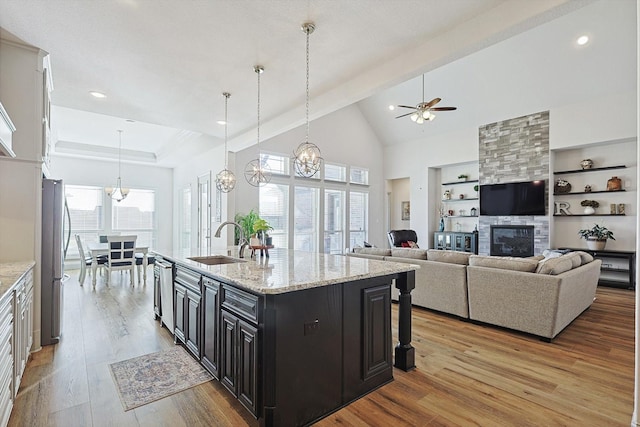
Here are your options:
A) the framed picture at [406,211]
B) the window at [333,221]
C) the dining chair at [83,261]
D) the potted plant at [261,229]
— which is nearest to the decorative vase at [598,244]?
the framed picture at [406,211]

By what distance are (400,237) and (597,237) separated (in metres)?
3.83

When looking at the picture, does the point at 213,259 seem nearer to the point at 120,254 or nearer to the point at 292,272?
the point at 292,272

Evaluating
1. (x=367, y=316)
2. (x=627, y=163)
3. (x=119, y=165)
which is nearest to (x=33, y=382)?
(x=367, y=316)

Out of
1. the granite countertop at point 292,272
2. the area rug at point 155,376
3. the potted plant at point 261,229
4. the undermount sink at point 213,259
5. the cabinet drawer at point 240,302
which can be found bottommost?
the area rug at point 155,376

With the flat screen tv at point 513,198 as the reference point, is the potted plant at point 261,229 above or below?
below

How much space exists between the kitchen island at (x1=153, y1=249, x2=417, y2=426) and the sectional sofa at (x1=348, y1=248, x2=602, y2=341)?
151cm

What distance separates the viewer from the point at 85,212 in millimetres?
8672

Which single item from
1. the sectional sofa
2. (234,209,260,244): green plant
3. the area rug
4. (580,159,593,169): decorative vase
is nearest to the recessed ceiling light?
(580,159,593,169): decorative vase

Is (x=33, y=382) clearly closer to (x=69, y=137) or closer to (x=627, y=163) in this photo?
(x=69, y=137)

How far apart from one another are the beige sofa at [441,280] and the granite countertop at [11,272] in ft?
12.9

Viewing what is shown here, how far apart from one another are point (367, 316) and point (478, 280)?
6.78ft

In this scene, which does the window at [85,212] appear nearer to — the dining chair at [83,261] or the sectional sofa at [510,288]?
the dining chair at [83,261]

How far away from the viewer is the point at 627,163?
623 cm

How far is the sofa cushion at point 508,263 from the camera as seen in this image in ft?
11.7
